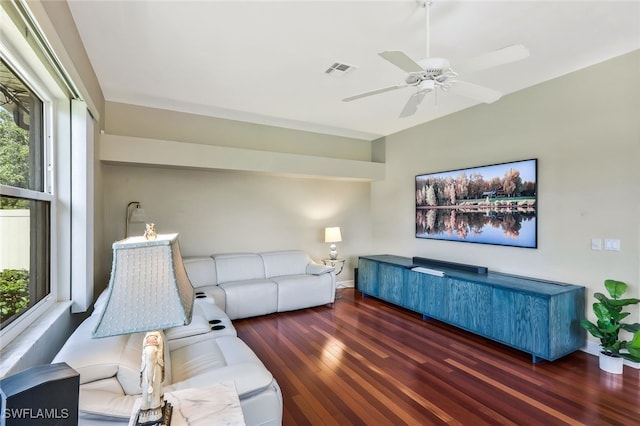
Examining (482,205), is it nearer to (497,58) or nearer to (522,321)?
(522,321)

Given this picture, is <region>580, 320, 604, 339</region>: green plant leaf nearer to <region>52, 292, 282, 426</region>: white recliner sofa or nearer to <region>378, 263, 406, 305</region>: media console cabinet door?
Result: <region>378, 263, 406, 305</region>: media console cabinet door

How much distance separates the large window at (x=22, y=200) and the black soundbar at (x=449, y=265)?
4125 mm

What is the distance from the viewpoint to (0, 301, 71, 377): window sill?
134cm

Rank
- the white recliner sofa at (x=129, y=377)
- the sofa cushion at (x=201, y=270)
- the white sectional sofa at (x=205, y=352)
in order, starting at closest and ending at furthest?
the white recliner sofa at (x=129, y=377), the white sectional sofa at (x=205, y=352), the sofa cushion at (x=201, y=270)

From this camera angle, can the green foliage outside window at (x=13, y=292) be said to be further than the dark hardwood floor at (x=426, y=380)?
No

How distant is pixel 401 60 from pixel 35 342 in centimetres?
253

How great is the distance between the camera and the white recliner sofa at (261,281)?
410cm

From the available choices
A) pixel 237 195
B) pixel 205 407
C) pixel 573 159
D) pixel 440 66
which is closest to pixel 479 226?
pixel 573 159

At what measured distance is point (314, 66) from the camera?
118 inches

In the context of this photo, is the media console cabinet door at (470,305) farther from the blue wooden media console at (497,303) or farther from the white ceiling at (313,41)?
the white ceiling at (313,41)

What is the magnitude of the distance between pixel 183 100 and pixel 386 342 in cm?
380

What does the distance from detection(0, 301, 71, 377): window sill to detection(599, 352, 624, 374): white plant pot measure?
4.11 metres

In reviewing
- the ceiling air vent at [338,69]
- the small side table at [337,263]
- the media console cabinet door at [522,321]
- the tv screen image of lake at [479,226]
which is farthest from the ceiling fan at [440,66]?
the small side table at [337,263]

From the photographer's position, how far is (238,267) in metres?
4.55
